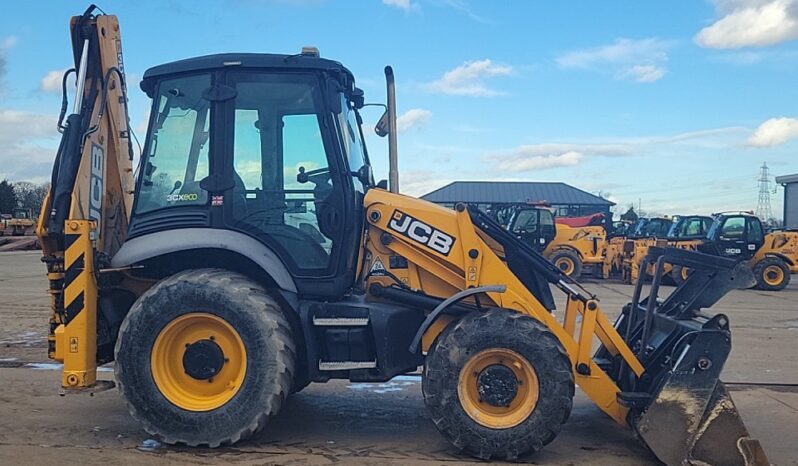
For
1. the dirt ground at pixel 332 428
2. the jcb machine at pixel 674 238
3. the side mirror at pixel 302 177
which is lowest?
the dirt ground at pixel 332 428

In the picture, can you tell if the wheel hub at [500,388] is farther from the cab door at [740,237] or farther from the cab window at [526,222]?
the cab window at [526,222]

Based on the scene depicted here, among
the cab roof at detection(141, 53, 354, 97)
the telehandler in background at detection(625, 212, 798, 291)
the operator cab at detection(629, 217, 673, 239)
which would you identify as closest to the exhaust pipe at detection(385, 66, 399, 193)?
the cab roof at detection(141, 53, 354, 97)

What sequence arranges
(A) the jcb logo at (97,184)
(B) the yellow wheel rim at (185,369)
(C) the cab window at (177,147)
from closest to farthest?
1. (B) the yellow wheel rim at (185,369)
2. (C) the cab window at (177,147)
3. (A) the jcb logo at (97,184)

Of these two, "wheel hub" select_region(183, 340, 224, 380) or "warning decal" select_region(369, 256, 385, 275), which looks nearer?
"wheel hub" select_region(183, 340, 224, 380)

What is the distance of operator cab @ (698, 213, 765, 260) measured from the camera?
69.8ft

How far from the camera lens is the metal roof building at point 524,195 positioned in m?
55.7

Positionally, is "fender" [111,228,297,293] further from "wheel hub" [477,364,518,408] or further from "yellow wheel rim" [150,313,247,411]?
"wheel hub" [477,364,518,408]

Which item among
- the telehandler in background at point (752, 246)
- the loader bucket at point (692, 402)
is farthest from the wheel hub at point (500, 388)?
the telehandler in background at point (752, 246)

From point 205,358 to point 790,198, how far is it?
57245 millimetres

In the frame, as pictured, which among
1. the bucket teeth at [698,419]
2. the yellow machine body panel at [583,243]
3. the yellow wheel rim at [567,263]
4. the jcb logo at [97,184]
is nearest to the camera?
the bucket teeth at [698,419]

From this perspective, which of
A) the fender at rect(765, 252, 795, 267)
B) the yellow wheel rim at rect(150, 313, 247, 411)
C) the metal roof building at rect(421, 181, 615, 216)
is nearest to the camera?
the yellow wheel rim at rect(150, 313, 247, 411)

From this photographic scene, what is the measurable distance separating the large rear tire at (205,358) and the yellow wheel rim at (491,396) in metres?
1.21

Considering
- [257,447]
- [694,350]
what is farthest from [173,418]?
[694,350]

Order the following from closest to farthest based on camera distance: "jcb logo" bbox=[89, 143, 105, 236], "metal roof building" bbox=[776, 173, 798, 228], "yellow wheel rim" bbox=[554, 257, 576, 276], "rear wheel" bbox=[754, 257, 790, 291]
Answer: "jcb logo" bbox=[89, 143, 105, 236]
"rear wheel" bbox=[754, 257, 790, 291]
"yellow wheel rim" bbox=[554, 257, 576, 276]
"metal roof building" bbox=[776, 173, 798, 228]
